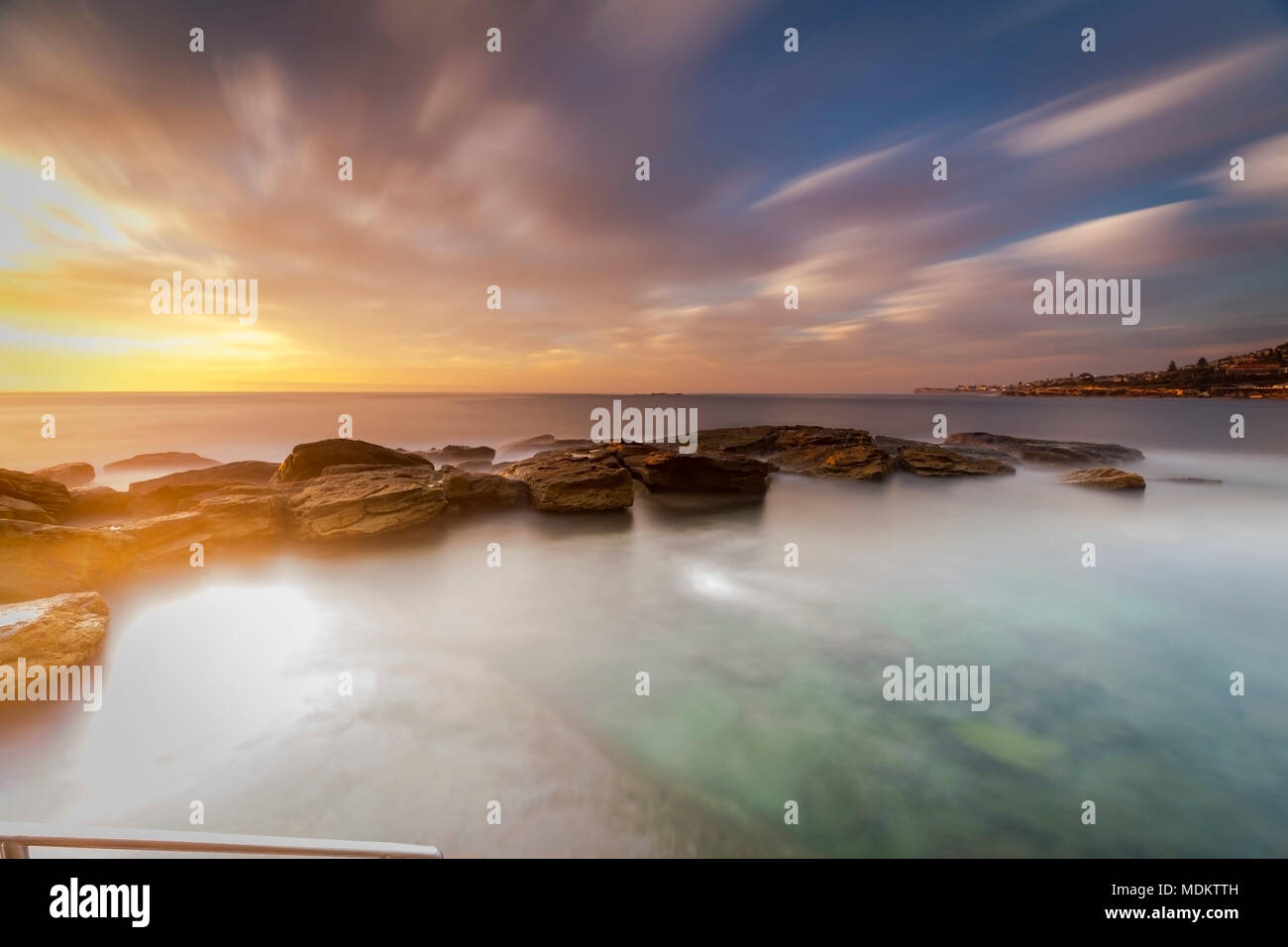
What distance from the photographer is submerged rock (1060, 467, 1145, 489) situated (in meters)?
17.9

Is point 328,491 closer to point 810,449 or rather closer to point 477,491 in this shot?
point 477,491

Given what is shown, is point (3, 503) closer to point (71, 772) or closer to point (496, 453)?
point (71, 772)

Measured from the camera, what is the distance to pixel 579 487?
590 inches

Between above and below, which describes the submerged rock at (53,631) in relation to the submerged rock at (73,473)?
below

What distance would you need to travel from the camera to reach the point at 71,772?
4.99m

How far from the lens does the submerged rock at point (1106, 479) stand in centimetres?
1786

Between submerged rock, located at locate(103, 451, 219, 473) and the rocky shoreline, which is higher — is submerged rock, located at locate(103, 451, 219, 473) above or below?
above

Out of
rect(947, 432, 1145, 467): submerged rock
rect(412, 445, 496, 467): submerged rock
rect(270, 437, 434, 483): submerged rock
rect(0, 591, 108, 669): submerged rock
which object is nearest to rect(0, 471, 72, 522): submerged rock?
rect(270, 437, 434, 483): submerged rock

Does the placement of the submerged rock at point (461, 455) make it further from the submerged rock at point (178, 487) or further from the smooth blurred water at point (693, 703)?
the smooth blurred water at point (693, 703)

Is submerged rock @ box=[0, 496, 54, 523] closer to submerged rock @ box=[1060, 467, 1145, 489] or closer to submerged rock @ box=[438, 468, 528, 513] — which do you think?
submerged rock @ box=[438, 468, 528, 513]

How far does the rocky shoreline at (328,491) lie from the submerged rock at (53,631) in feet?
0.09

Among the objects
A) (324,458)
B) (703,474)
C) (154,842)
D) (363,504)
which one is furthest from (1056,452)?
(324,458)

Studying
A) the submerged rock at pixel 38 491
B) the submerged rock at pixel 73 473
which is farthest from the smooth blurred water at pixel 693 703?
the submerged rock at pixel 73 473

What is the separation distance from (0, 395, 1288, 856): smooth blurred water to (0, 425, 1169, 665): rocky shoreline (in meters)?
0.98
